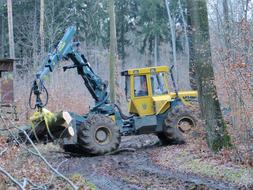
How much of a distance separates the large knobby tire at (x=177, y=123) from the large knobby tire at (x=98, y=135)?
1.81m

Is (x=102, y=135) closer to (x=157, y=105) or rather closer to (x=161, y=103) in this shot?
(x=157, y=105)

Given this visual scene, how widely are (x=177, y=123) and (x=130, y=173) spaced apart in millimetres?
5157

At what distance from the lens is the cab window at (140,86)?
15395 millimetres

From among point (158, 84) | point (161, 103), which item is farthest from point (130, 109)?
point (158, 84)

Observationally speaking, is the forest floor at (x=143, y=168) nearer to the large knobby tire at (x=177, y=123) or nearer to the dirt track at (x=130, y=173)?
the dirt track at (x=130, y=173)

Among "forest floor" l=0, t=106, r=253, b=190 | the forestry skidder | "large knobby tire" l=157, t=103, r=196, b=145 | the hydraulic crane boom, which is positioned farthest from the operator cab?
"forest floor" l=0, t=106, r=253, b=190

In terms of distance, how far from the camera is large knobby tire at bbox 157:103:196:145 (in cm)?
1529

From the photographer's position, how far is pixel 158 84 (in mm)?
15461

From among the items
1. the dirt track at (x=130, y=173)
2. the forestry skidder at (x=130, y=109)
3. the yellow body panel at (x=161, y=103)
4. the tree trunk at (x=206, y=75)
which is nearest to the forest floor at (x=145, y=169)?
the dirt track at (x=130, y=173)

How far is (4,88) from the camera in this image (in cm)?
1952

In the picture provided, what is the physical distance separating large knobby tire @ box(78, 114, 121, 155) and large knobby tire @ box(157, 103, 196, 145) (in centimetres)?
181

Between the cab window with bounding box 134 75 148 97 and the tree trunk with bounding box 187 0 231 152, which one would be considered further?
the cab window with bounding box 134 75 148 97

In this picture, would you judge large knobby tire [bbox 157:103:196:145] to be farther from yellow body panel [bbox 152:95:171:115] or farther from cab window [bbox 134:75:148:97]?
cab window [bbox 134:75:148:97]

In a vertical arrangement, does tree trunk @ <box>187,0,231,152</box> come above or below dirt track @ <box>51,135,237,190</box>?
above
